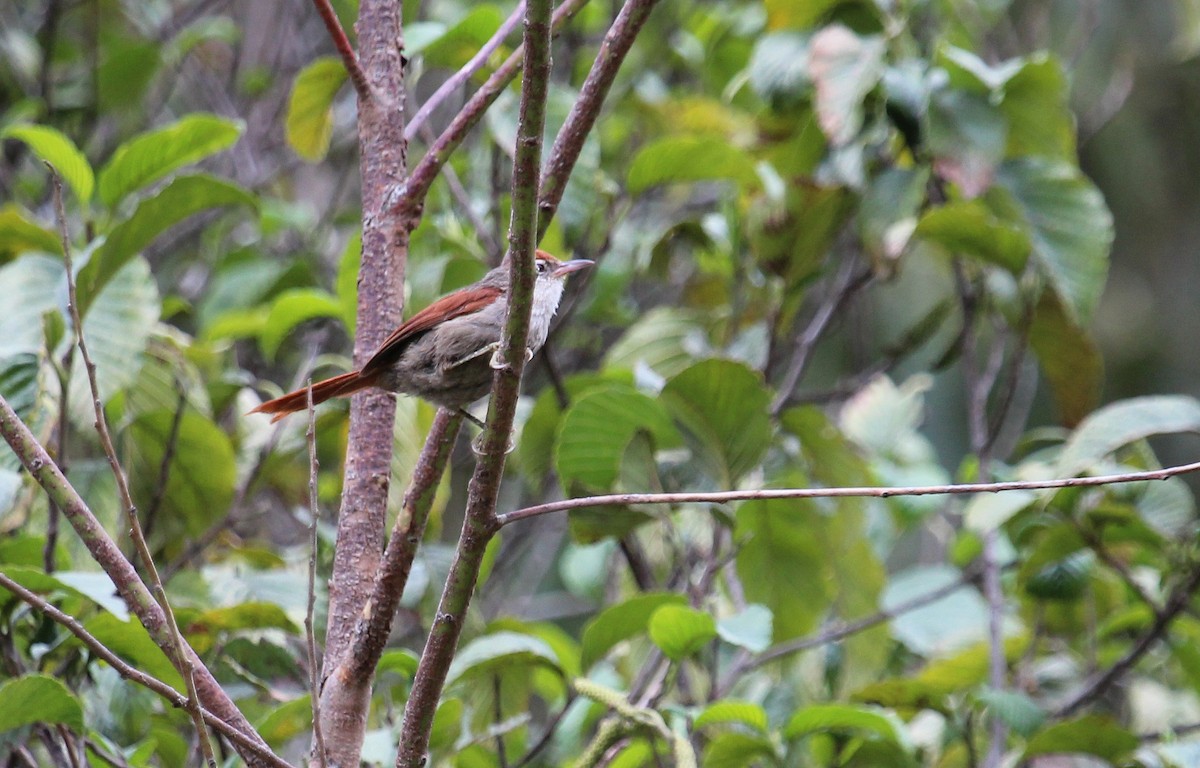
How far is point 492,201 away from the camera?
3770 mm

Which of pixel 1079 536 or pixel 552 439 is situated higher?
pixel 552 439

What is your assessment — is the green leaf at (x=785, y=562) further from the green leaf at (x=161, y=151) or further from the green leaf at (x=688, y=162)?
the green leaf at (x=161, y=151)

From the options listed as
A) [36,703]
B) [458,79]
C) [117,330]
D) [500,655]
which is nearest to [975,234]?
[458,79]

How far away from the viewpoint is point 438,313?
294 centimetres

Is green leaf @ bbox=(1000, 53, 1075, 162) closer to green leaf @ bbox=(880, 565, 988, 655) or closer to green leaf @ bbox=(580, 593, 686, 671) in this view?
green leaf @ bbox=(880, 565, 988, 655)

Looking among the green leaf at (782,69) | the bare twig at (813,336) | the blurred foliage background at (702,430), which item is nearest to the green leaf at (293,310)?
the blurred foliage background at (702,430)

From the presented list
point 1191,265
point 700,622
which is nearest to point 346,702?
point 700,622

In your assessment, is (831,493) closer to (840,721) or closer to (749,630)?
(749,630)

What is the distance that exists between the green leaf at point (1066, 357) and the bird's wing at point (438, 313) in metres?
1.71

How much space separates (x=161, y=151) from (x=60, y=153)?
0.29m

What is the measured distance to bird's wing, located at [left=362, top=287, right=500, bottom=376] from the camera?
2.60 meters

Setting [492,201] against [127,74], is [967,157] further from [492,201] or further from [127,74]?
[127,74]

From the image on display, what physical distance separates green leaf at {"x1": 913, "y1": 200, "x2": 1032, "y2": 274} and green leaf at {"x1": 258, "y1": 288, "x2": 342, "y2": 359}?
164 centimetres

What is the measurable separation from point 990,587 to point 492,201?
1.86 metres
